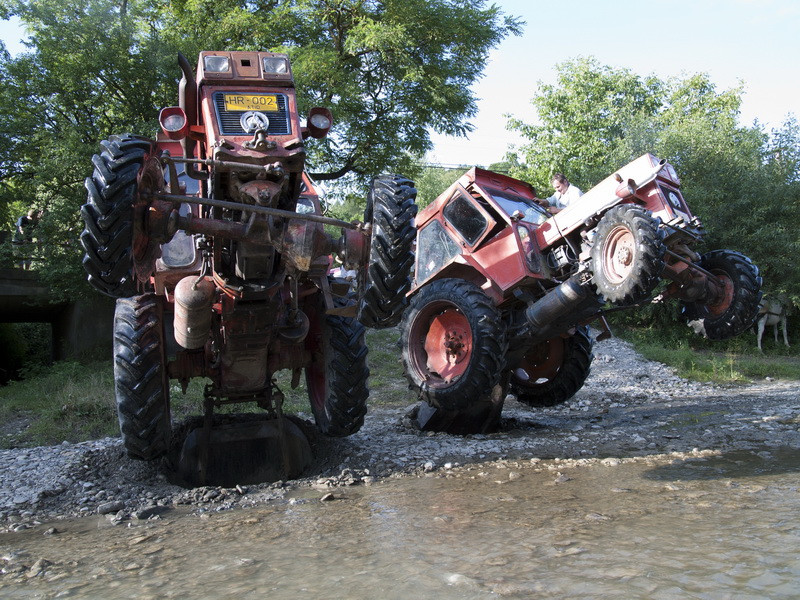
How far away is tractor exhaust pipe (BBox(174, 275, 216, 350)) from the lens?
16.7 feet

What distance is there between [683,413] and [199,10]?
1284 centimetres

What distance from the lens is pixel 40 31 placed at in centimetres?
1341

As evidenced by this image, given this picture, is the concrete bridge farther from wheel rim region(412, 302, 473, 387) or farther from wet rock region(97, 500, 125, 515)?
wet rock region(97, 500, 125, 515)

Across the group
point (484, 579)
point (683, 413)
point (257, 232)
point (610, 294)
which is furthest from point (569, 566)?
point (683, 413)

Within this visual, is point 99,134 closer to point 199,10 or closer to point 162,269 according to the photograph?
point 199,10

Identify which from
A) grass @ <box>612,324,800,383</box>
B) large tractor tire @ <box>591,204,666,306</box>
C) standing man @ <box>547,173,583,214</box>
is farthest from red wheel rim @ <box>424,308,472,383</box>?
grass @ <box>612,324,800,383</box>

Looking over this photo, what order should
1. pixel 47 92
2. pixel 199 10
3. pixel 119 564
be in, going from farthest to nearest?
1. pixel 199 10
2. pixel 47 92
3. pixel 119 564

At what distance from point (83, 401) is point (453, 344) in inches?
194

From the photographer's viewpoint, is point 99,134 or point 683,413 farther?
point 99,134

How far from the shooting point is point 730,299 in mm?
7551

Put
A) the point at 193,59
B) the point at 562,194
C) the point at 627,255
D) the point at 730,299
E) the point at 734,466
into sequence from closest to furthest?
the point at 734,466
the point at 627,255
the point at 730,299
the point at 562,194
the point at 193,59

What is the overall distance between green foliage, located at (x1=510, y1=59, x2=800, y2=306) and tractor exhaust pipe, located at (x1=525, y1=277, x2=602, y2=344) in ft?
35.2

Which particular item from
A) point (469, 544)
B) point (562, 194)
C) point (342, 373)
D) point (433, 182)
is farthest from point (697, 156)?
point (433, 182)

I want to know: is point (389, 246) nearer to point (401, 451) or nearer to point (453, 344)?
point (401, 451)
